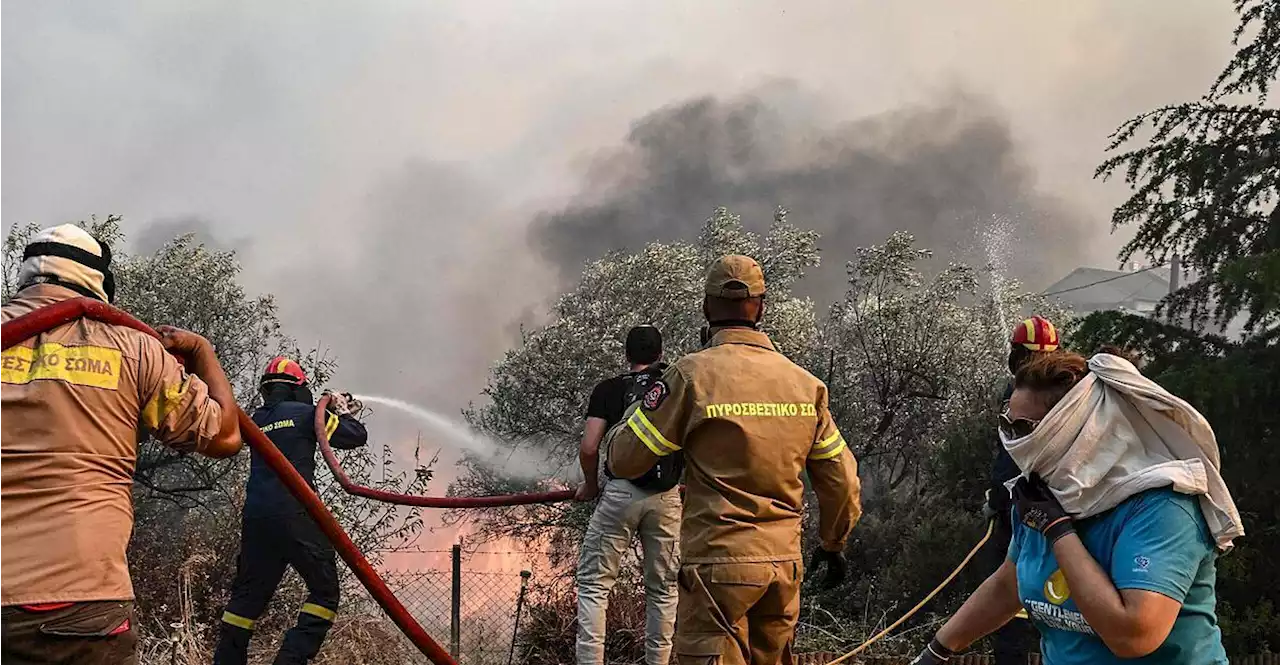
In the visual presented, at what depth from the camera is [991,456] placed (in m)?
8.06

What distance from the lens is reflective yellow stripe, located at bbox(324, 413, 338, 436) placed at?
5293 millimetres

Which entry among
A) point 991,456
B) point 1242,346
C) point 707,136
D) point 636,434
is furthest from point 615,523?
point 707,136

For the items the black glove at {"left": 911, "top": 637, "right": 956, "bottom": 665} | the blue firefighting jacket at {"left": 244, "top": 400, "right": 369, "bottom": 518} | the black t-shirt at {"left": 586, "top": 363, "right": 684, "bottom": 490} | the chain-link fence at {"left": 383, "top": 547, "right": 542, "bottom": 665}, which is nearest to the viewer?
the black glove at {"left": 911, "top": 637, "right": 956, "bottom": 665}

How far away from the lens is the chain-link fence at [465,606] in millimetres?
6555

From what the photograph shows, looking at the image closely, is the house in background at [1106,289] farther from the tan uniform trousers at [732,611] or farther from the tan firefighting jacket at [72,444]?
the tan firefighting jacket at [72,444]

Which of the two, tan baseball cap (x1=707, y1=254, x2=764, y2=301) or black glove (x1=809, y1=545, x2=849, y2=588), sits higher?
tan baseball cap (x1=707, y1=254, x2=764, y2=301)

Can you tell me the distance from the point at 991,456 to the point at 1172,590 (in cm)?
Result: 642

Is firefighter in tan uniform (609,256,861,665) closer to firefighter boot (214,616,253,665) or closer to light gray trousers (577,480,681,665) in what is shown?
light gray trousers (577,480,681,665)

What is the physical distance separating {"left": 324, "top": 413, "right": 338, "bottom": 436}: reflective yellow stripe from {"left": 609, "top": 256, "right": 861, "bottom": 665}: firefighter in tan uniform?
2.30 m

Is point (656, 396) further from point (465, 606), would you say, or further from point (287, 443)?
point (465, 606)

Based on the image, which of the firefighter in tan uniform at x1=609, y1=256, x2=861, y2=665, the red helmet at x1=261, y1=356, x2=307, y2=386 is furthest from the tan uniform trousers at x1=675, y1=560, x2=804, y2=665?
the red helmet at x1=261, y1=356, x2=307, y2=386

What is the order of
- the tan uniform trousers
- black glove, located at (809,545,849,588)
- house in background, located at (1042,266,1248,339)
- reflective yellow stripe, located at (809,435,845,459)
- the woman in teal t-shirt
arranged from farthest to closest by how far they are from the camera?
house in background, located at (1042,266,1248,339)
black glove, located at (809,545,849,588)
reflective yellow stripe, located at (809,435,845,459)
the tan uniform trousers
the woman in teal t-shirt

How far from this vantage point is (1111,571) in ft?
6.52

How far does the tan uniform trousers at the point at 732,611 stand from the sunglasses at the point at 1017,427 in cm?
129
